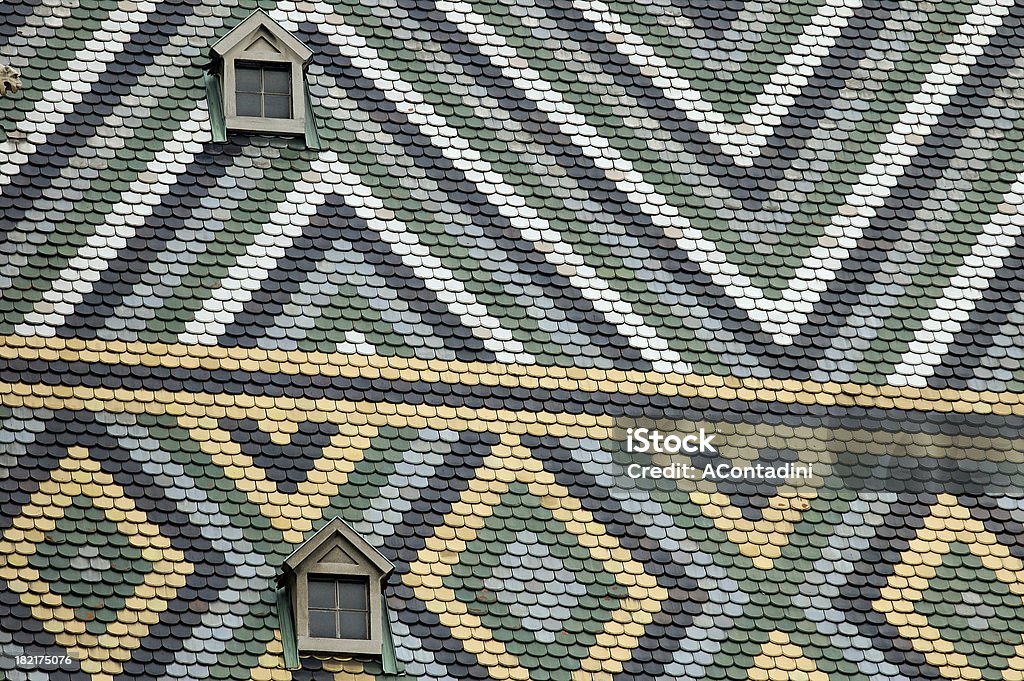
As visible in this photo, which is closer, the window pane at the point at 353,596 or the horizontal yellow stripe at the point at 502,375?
the window pane at the point at 353,596

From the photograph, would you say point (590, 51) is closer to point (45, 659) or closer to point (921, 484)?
point (921, 484)

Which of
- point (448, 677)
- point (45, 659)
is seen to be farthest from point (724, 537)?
point (45, 659)

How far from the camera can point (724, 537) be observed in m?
17.3

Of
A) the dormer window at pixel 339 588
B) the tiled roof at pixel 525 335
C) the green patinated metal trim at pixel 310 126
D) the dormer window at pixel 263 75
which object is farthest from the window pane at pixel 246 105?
the dormer window at pixel 339 588

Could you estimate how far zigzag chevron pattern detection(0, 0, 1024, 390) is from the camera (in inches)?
712

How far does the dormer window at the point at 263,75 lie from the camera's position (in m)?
19.0

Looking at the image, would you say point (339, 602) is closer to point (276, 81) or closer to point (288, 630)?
point (288, 630)

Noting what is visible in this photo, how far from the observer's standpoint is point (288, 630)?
1641 cm

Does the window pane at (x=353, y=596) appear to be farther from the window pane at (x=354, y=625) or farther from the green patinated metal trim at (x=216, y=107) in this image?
the green patinated metal trim at (x=216, y=107)

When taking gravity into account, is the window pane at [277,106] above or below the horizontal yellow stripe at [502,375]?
above

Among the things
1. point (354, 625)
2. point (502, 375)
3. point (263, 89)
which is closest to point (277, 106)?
point (263, 89)

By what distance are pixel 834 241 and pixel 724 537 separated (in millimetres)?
2827

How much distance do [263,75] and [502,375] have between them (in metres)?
3.01

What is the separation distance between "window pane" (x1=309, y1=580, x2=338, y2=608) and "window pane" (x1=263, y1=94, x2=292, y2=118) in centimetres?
402
